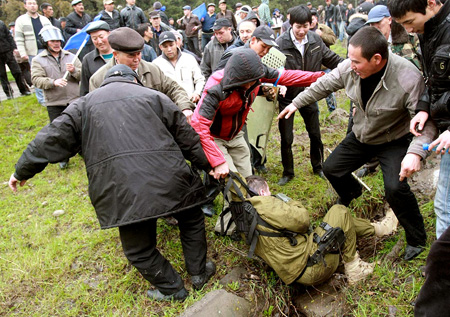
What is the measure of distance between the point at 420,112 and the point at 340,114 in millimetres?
4064

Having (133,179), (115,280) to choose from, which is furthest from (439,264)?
(115,280)

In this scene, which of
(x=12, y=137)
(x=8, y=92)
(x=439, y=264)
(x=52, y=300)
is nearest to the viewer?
(x=439, y=264)

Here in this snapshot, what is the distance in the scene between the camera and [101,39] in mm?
4320

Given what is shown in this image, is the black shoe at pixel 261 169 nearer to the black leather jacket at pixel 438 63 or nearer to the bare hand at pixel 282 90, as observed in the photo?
the bare hand at pixel 282 90

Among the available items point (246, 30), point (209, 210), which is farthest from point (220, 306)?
point (246, 30)

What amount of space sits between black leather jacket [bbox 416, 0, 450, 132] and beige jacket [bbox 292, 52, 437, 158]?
0.15 m

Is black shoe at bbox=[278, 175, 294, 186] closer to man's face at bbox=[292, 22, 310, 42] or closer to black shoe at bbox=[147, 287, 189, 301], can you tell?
man's face at bbox=[292, 22, 310, 42]

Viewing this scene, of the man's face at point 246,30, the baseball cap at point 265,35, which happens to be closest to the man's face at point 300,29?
the baseball cap at point 265,35

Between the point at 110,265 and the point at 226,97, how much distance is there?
2.11 metres

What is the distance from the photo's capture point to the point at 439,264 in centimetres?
133

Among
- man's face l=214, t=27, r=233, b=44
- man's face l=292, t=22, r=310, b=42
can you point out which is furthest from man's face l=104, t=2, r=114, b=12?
man's face l=292, t=22, r=310, b=42

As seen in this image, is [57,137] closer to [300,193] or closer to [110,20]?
[300,193]

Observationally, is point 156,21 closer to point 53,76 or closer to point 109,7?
point 109,7

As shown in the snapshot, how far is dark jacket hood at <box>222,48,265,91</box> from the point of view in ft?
10.2
